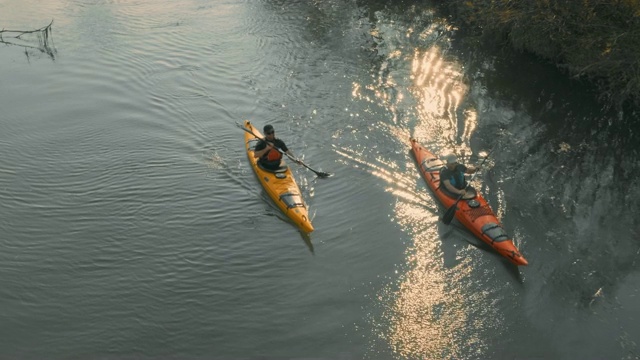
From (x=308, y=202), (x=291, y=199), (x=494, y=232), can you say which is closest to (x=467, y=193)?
(x=494, y=232)

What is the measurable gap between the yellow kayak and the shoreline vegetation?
10.2 metres

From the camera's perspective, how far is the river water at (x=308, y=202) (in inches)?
464

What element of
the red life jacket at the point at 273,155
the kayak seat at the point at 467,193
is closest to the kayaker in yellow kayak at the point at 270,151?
the red life jacket at the point at 273,155

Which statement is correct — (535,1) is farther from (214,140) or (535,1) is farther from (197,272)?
(197,272)

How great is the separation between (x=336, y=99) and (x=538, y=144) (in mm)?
6712

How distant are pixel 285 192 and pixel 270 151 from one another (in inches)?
50.3

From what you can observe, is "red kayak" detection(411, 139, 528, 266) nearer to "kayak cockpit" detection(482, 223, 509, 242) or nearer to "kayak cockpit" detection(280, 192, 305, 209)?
"kayak cockpit" detection(482, 223, 509, 242)

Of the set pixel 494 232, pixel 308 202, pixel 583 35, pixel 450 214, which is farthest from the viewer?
pixel 583 35

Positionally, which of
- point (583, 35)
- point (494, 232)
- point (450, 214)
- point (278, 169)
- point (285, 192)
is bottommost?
point (494, 232)

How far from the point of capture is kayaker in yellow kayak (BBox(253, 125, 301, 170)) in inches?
608

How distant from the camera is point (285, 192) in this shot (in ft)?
48.8

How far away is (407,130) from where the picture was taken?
18.8 meters

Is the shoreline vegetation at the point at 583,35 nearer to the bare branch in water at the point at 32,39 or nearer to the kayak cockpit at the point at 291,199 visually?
the kayak cockpit at the point at 291,199

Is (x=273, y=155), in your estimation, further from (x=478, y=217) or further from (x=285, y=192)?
(x=478, y=217)
